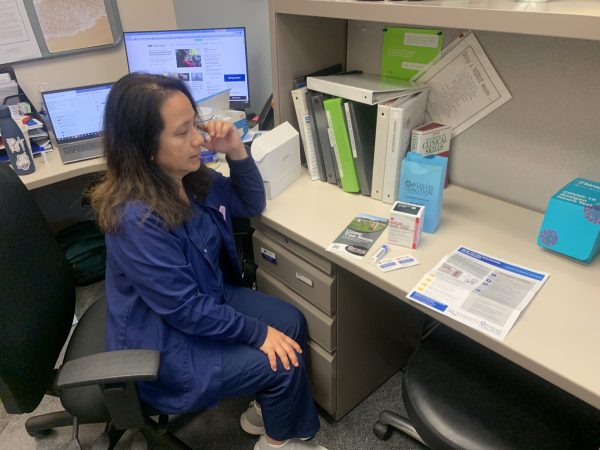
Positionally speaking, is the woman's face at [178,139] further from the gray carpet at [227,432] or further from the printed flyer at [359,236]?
the gray carpet at [227,432]

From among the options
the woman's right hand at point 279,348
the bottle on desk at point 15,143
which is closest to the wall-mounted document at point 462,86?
the woman's right hand at point 279,348

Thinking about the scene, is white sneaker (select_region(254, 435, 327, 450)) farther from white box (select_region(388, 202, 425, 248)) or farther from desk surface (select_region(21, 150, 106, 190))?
desk surface (select_region(21, 150, 106, 190))

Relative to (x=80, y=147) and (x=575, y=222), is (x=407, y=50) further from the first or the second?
(x=80, y=147)

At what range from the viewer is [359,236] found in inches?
44.3

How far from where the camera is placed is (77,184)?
2.35 meters

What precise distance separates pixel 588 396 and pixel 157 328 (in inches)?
35.5

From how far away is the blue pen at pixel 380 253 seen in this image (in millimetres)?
1040

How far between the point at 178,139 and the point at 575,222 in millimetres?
926

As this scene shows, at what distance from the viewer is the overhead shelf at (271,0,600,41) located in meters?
0.77

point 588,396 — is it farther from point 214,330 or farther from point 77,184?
point 77,184

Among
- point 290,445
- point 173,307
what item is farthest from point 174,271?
point 290,445

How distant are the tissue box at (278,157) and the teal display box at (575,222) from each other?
0.73m

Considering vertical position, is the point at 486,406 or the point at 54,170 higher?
the point at 54,170

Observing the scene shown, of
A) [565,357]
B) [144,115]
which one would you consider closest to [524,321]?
[565,357]
